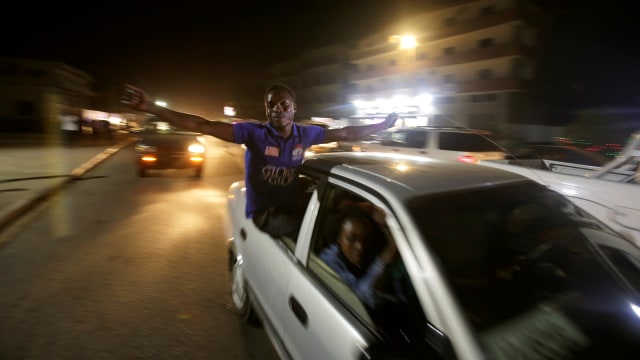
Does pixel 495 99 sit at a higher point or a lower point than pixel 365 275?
higher

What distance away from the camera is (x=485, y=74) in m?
32.0

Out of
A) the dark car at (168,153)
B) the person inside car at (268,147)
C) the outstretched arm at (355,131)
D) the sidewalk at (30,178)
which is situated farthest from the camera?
the dark car at (168,153)

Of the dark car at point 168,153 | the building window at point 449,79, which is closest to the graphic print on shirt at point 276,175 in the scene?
the dark car at point 168,153

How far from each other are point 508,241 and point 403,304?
66 centimetres

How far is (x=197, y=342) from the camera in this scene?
3.28m

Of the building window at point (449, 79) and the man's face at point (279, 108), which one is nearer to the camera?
Answer: the man's face at point (279, 108)

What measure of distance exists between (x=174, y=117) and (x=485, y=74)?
3279 centimetres

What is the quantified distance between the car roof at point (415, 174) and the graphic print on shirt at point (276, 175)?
1.18 feet

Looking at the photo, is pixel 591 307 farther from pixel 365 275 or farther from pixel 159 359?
pixel 159 359

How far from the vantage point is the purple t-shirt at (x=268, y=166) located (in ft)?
10.4

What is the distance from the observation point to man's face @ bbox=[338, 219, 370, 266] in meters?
2.35

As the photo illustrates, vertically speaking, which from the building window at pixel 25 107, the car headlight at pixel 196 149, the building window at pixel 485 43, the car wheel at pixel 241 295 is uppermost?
the building window at pixel 485 43

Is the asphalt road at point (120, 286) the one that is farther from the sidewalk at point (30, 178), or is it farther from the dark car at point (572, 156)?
the dark car at point (572, 156)

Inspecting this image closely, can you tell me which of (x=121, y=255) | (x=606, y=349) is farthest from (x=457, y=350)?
(x=121, y=255)
